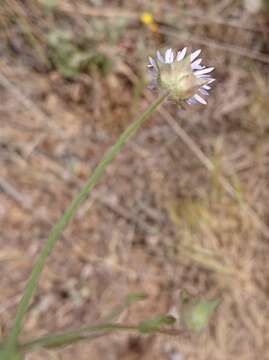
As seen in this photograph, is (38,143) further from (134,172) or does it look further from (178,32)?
(178,32)

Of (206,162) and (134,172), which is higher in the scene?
(206,162)

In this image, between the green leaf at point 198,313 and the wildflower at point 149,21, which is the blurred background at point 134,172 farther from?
the green leaf at point 198,313

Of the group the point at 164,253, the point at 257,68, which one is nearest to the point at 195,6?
the point at 257,68

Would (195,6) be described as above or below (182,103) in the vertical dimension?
above

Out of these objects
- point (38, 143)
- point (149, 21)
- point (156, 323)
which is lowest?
point (156, 323)

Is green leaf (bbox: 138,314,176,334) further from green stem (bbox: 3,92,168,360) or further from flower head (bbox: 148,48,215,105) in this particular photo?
flower head (bbox: 148,48,215,105)

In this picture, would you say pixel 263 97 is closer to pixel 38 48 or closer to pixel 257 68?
pixel 257 68

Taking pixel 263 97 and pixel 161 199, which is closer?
pixel 161 199

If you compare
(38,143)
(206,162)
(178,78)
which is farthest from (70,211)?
(206,162)

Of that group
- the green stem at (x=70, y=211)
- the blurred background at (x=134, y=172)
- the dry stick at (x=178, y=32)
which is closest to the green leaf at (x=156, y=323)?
the green stem at (x=70, y=211)

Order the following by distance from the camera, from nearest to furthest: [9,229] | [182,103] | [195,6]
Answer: [182,103], [9,229], [195,6]
